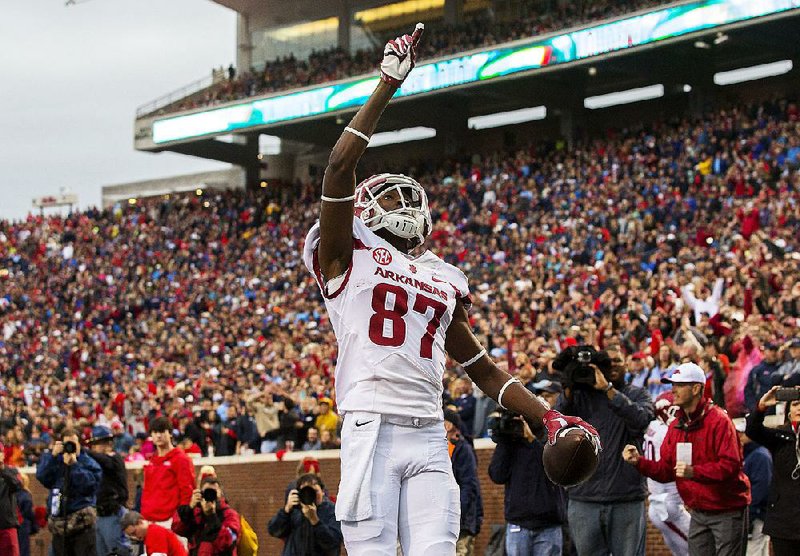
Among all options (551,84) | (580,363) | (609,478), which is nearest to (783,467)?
(609,478)

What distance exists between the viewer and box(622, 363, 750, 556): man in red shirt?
7426 millimetres

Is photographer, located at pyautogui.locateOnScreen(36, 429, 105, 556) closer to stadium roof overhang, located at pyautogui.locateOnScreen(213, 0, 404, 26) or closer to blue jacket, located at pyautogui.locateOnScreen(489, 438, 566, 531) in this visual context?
blue jacket, located at pyautogui.locateOnScreen(489, 438, 566, 531)

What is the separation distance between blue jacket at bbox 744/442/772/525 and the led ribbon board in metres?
17.6

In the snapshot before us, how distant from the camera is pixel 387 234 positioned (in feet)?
16.0

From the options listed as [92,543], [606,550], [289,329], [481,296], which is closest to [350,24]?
[289,329]

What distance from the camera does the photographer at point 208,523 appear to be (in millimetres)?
9633

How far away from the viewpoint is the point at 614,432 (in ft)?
26.5

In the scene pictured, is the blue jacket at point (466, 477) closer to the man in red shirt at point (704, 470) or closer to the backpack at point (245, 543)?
the backpack at point (245, 543)

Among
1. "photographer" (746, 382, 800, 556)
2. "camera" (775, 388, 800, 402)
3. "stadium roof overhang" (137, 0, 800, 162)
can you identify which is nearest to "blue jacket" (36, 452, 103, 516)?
"photographer" (746, 382, 800, 556)

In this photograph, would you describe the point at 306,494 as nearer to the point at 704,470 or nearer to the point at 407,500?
the point at 704,470

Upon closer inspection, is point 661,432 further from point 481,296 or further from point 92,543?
point 481,296

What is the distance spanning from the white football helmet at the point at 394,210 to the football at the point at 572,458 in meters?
1.04

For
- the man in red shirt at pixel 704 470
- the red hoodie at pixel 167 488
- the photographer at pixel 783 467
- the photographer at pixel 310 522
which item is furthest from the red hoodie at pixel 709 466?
the red hoodie at pixel 167 488

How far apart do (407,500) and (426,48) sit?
29.9 m
